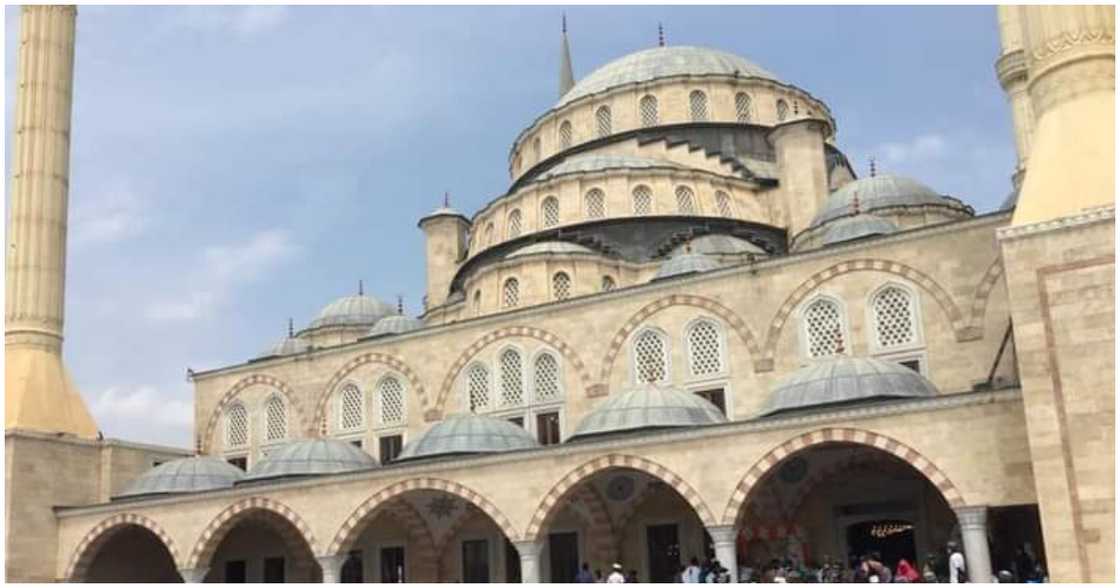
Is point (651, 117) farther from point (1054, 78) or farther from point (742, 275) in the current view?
point (1054, 78)

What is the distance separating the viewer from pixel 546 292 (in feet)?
63.6

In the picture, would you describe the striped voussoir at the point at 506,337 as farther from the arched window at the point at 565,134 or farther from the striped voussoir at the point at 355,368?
the arched window at the point at 565,134

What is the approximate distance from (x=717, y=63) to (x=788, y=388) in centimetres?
1312

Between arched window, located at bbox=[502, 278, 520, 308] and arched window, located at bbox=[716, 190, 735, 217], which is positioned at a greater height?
arched window, located at bbox=[716, 190, 735, 217]

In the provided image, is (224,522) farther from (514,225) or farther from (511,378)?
(514,225)

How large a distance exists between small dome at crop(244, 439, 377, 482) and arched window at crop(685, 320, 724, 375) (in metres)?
5.07

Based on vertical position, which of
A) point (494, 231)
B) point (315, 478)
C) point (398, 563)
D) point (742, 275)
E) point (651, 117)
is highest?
point (651, 117)

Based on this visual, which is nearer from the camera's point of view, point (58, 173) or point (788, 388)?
point (788, 388)

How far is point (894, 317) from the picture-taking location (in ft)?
51.0

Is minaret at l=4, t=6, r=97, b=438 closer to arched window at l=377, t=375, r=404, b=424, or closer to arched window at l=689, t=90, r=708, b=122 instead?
arched window at l=377, t=375, r=404, b=424

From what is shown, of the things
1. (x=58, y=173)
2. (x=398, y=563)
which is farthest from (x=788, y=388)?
(x=58, y=173)

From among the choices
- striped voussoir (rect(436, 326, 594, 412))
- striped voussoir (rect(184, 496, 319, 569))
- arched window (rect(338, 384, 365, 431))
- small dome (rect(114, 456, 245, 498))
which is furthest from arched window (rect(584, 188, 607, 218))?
striped voussoir (rect(184, 496, 319, 569))

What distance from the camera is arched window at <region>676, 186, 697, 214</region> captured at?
21.1 metres

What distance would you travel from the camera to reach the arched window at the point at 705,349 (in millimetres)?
16672
